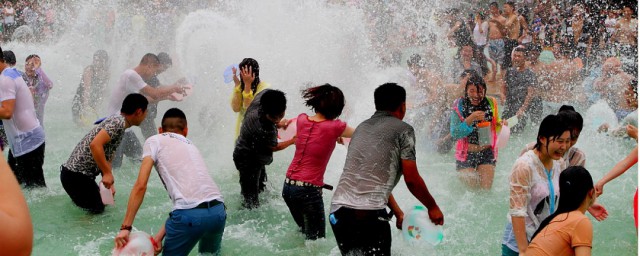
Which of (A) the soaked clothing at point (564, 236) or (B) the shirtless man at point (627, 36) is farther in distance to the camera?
(B) the shirtless man at point (627, 36)

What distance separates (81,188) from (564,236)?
177 inches

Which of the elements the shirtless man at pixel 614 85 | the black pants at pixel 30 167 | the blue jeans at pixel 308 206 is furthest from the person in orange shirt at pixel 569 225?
the shirtless man at pixel 614 85

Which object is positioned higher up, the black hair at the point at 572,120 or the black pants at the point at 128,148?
the black hair at the point at 572,120

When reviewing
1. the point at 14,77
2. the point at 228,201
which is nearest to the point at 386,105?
the point at 228,201

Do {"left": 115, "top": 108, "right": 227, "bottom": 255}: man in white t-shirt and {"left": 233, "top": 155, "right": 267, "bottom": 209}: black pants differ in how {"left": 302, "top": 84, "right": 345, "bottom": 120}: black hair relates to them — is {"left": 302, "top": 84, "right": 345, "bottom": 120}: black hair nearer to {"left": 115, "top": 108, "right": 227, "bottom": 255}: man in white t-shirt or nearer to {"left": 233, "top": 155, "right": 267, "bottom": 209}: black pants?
{"left": 115, "top": 108, "right": 227, "bottom": 255}: man in white t-shirt

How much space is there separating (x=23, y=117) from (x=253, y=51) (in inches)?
204

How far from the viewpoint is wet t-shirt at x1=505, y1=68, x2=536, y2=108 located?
33.7 feet

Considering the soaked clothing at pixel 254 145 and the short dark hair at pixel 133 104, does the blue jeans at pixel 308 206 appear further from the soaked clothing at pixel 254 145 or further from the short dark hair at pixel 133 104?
the short dark hair at pixel 133 104

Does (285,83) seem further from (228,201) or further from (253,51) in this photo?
(228,201)

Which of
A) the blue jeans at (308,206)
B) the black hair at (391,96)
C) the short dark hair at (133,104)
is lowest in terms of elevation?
the blue jeans at (308,206)

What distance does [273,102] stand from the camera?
5.91 m

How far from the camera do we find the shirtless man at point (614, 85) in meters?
9.75

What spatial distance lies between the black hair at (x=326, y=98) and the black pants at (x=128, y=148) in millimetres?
3902

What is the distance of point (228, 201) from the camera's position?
7277mm
